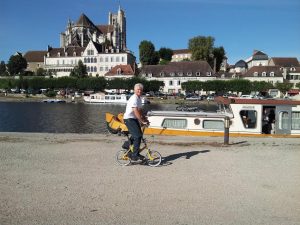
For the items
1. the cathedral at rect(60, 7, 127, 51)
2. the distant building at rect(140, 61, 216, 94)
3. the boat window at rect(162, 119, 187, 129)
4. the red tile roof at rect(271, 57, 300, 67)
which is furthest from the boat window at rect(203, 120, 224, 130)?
the cathedral at rect(60, 7, 127, 51)

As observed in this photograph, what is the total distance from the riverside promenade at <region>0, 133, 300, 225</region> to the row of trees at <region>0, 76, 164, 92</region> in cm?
8778

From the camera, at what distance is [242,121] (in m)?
18.3

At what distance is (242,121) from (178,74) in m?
89.6

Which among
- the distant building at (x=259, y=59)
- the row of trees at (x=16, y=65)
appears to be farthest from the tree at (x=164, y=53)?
the row of trees at (x=16, y=65)

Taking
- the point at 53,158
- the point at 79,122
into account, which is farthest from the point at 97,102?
the point at 53,158

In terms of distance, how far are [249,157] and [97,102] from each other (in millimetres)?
76731

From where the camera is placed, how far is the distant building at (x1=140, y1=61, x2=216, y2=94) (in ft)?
345

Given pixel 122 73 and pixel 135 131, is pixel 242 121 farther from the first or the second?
pixel 122 73

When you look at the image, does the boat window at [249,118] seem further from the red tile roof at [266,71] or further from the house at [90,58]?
the house at [90,58]

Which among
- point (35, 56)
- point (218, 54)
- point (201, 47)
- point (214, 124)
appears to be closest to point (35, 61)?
point (35, 56)

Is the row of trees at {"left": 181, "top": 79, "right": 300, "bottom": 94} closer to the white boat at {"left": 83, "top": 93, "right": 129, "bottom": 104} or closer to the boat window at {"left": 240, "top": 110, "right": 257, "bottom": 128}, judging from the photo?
the white boat at {"left": 83, "top": 93, "right": 129, "bottom": 104}

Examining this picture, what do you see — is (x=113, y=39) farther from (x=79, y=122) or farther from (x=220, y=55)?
(x=79, y=122)

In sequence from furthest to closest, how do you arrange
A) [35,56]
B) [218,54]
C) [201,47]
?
[35,56], [218,54], [201,47]

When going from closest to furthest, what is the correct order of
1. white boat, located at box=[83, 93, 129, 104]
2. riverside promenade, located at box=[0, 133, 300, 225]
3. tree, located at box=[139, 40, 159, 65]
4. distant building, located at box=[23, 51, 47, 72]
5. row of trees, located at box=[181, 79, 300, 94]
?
riverside promenade, located at box=[0, 133, 300, 225] → white boat, located at box=[83, 93, 129, 104] → row of trees, located at box=[181, 79, 300, 94] → tree, located at box=[139, 40, 159, 65] → distant building, located at box=[23, 51, 47, 72]
